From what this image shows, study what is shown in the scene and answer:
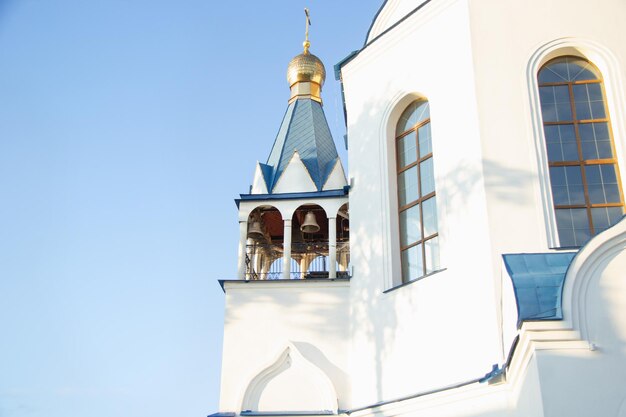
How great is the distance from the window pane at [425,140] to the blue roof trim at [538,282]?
11.5ft

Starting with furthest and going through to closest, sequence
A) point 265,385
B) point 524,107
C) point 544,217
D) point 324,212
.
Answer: point 324,212 → point 265,385 → point 524,107 → point 544,217

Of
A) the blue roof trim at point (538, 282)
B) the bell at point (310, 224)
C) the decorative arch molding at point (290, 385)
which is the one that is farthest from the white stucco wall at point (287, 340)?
the blue roof trim at point (538, 282)

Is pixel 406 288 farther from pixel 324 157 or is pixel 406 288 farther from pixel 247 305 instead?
pixel 324 157

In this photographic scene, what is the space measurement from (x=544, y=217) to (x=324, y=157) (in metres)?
5.98

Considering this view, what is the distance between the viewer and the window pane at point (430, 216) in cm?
1108

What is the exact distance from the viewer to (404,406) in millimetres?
10039

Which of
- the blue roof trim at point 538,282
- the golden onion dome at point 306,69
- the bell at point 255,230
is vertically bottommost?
the blue roof trim at point 538,282

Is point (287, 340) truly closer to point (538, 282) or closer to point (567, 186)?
point (567, 186)

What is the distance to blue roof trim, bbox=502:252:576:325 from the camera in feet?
23.3

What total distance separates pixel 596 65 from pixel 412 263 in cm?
370

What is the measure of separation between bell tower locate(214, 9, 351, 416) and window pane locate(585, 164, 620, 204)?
12.8ft

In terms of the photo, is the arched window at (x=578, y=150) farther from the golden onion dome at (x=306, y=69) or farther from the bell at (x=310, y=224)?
the golden onion dome at (x=306, y=69)

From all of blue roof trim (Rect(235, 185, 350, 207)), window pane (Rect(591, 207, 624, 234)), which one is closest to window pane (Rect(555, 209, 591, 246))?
window pane (Rect(591, 207, 624, 234))

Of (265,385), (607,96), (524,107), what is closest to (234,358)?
(265,385)
